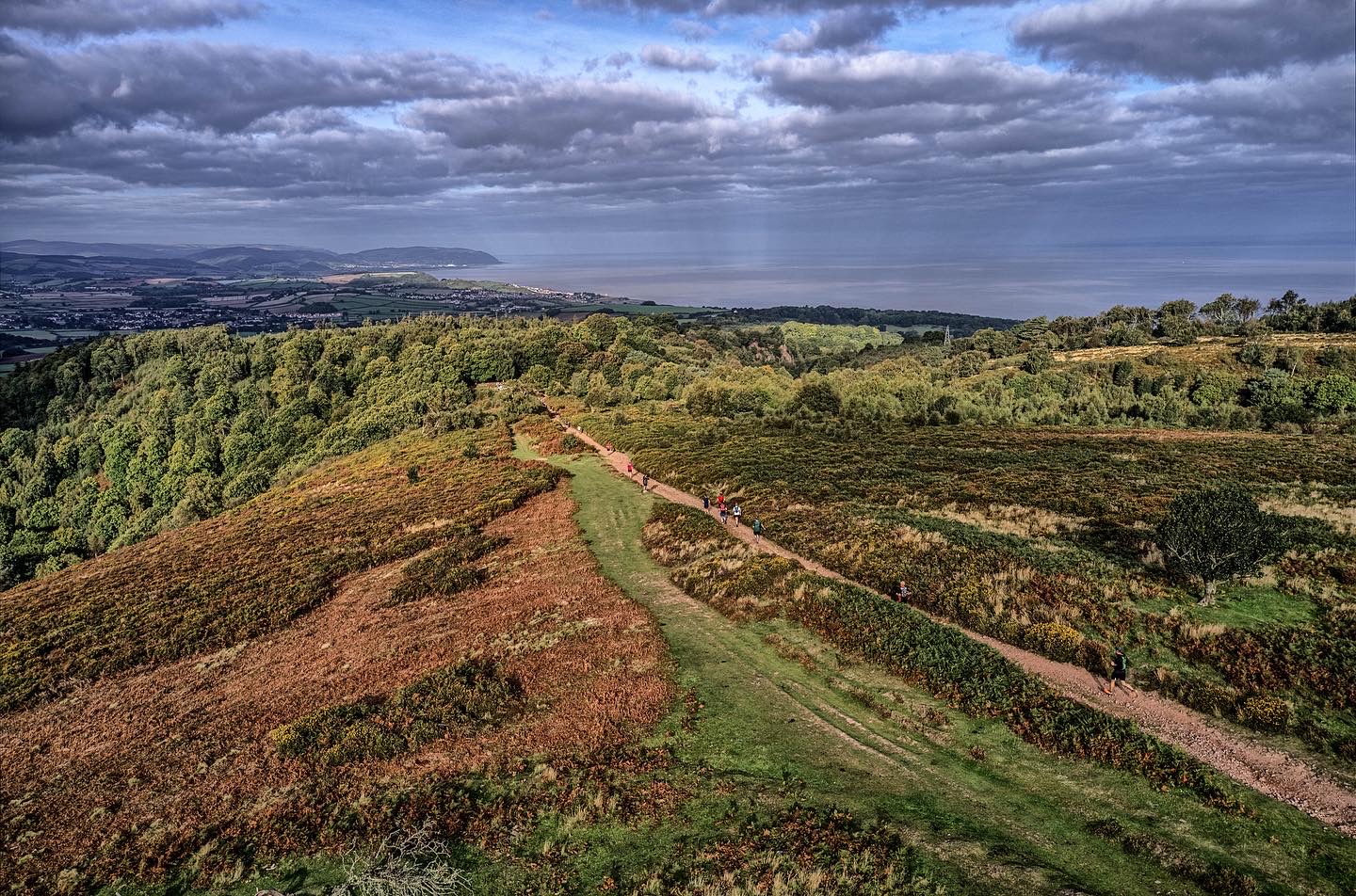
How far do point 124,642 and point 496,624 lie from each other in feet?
48.9

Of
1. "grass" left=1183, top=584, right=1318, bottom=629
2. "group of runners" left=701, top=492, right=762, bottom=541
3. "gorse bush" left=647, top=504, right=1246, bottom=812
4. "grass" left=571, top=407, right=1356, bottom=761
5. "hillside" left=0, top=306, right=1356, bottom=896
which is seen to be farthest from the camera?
"group of runners" left=701, top=492, right=762, bottom=541

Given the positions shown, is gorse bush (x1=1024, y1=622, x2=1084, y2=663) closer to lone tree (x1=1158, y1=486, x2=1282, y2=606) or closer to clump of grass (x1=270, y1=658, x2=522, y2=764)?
lone tree (x1=1158, y1=486, x2=1282, y2=606)

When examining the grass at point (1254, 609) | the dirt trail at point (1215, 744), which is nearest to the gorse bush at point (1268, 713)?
the dirt trail at point (1215, 744)

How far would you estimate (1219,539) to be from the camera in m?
18.9

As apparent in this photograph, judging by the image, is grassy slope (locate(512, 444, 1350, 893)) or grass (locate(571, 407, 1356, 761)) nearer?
grassy slope (locate(512, 444, 1350, 893))

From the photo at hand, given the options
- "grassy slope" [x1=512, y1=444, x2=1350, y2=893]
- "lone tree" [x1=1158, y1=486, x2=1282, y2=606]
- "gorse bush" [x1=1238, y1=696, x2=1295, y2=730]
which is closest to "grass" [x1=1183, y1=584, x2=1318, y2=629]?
"lone tree" [x1=1158, y1=486, x2=1282, y2=606]

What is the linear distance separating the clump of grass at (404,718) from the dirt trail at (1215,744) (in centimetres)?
1311

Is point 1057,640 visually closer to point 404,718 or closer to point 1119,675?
point 1119,675

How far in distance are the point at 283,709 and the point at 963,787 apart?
16893mm

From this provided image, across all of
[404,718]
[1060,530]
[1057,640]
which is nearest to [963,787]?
[1057,640]

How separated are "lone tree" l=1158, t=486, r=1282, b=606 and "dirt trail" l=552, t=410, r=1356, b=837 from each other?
5.77 meters

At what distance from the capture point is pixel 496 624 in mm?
22266

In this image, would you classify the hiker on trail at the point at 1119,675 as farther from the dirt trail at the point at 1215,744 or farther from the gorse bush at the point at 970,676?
the gorse bush at the point at 970,676

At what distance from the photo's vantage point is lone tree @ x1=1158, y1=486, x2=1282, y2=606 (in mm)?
18797
